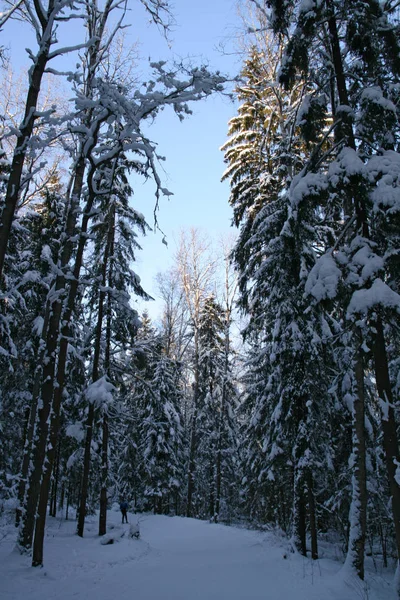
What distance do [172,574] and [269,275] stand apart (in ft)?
28.6

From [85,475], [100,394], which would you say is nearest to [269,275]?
[100,394]

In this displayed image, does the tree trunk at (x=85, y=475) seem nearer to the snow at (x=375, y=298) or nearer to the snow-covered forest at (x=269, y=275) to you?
the snow-covered forest at (x=269, y=275)

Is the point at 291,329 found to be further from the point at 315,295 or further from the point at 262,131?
the point at 262,131

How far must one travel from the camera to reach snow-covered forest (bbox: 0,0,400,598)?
607cm

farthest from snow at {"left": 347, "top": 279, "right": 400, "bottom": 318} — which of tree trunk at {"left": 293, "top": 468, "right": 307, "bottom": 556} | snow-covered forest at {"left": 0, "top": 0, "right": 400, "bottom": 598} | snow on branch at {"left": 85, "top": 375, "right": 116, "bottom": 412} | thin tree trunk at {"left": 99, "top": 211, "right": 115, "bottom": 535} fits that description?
thin tree trunk at {"left": 99, "top": 211, "right": 115, "bottom": 535}

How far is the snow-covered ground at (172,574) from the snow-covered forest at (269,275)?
2.00 feet

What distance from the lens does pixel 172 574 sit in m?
8.06

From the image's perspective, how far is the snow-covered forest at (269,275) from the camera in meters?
6.07

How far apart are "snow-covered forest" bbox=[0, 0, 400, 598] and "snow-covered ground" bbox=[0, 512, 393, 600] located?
61cm

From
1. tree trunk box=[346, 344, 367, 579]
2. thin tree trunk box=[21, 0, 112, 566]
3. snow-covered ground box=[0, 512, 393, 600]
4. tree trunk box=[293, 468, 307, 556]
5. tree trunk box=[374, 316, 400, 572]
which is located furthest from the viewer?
tree trunk box=[293, 468, 307, 556]

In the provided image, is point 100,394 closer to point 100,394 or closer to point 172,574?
point 100,394

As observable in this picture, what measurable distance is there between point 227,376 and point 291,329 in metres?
14.3

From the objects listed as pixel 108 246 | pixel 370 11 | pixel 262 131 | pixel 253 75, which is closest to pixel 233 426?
pixel 108 246

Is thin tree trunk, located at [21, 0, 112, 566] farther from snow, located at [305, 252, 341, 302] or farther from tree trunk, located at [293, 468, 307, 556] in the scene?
tree trunk, located at [293, 468, 307, 556]
